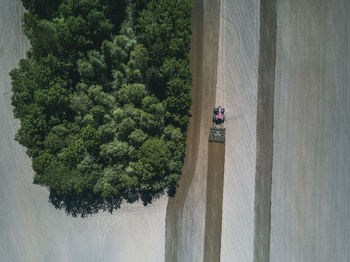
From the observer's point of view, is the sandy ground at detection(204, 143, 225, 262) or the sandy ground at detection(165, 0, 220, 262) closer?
the sandy ground at detection(165, 0, 220, 262)

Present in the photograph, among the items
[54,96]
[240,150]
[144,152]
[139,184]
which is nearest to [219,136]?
[240,150]

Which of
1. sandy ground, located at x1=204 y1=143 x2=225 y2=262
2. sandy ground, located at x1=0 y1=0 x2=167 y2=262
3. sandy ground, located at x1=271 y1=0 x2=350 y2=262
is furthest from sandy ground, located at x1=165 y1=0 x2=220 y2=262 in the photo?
sandy ground, located at x1=271 y1=0 x2=350 y2=262

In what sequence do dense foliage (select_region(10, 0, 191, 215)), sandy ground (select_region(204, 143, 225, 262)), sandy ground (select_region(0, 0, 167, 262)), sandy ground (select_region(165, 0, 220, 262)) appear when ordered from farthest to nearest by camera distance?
sandy ground (select_region(204, 143, 225, 262)), sandy ground (select_region(165, 0, 220, 262)), sandy ground (select_region(0, 0, 167, 262)), dense foliage (select_region(10, 0, 191, 215))

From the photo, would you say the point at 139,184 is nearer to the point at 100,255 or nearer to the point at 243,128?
the point at 100,255

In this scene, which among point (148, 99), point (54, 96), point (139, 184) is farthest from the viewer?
point (139, 184)

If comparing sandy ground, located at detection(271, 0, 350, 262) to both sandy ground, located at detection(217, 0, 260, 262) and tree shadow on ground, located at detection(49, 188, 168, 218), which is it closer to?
sandy ground, located at detection(217, 0, 260, 262)

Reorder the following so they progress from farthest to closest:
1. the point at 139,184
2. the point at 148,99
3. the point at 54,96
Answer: the point at 139,184 < the point at 148,99 < the point at 54,96

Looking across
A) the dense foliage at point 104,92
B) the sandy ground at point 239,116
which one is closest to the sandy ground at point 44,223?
the dense foliage at point 104,92
